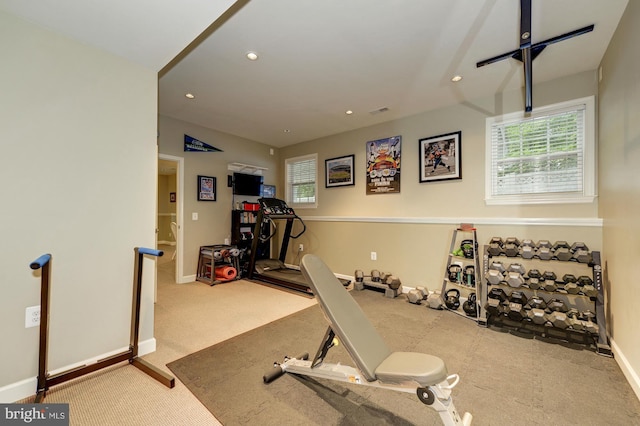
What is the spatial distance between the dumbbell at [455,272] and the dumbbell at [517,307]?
0.67 metres

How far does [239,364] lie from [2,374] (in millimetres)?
1406

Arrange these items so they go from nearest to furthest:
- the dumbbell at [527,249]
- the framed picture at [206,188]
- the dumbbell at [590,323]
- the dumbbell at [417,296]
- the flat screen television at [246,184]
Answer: the dumbbell at [590,323]
the dumbbell at [527,249]
the dumbbell at [417,296]
the framed picture at [206,188]
the flat screen television at [246,184]

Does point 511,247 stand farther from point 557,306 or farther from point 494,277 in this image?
point 557,306

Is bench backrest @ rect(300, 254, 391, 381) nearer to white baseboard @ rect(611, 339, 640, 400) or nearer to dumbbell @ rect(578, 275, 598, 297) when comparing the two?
white baseboard @ rect(611, 339, 640, 400)

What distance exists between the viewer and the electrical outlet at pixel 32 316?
1.68m

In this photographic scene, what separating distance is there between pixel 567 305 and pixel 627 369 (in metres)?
1.01

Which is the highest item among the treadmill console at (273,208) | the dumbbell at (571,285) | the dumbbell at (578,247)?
the treadmill console at (273,208)

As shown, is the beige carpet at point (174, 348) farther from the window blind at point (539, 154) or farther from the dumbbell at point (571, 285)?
the window blind at point (539, 154)

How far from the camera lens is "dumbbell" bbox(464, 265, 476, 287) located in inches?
129

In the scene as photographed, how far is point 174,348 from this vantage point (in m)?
2.30

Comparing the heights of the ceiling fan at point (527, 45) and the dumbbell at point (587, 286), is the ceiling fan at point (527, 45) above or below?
above

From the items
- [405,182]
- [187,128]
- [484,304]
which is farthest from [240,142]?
[484,304]

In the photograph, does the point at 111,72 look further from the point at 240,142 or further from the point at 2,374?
the point at 240,142

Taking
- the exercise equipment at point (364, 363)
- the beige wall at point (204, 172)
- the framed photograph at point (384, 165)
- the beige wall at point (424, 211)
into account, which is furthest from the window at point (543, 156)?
the beige wall at point (204, 172)
